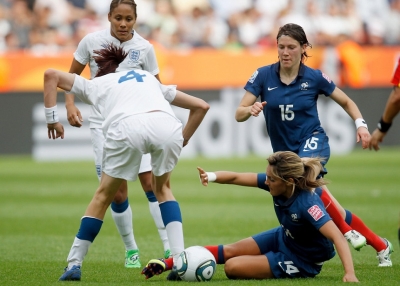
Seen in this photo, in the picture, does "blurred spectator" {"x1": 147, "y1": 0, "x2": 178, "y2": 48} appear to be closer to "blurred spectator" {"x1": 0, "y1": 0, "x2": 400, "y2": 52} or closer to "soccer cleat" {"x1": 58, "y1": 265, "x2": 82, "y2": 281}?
"blurred spectator" {"x1": 0, "y1": 0, "x2": 400, "y2": 52}

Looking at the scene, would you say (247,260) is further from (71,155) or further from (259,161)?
(71,155)

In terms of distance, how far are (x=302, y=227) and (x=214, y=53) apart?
15.5 meters

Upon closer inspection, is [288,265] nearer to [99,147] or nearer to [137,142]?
[137,142]

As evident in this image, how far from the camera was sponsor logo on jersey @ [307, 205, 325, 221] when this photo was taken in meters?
6.12

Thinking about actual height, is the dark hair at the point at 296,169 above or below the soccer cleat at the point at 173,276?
above

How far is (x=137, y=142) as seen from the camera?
610 cm

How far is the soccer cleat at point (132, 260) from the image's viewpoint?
740cm

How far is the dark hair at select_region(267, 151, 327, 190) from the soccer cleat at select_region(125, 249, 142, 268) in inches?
74.1

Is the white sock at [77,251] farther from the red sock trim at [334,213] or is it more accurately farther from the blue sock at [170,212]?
the red sock trim at [334,213]

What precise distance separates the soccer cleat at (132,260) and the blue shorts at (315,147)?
1.82 meters

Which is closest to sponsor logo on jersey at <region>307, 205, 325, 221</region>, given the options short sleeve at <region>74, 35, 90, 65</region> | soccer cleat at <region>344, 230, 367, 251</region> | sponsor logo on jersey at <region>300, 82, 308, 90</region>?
soccer cleat at <region>344, 230, 367, 251</region>

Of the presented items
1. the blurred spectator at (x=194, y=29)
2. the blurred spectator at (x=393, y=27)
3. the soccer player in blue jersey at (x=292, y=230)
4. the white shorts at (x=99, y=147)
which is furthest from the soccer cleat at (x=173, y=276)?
the blurred spectator at (x=393, y=27)

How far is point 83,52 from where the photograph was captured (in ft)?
25.3

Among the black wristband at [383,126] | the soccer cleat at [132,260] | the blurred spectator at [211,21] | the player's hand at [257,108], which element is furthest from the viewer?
the blurred spectator at [211,21]
